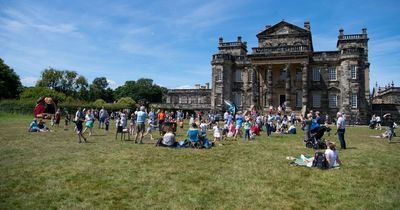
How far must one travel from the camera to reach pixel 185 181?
9344 millimetres

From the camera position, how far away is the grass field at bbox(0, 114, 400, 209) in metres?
7.65

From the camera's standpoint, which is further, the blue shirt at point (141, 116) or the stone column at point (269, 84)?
the stone column at point (269, 84)

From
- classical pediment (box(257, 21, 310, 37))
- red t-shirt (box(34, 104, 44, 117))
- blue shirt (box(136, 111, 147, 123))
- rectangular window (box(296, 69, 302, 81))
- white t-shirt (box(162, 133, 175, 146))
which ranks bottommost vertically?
white t-shirt (box(162, 133, 175, 146))

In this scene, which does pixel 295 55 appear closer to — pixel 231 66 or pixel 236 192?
pixel 231 66

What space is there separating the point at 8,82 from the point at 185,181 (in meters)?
70.3

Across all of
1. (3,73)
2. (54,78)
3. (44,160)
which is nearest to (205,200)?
(44,160)

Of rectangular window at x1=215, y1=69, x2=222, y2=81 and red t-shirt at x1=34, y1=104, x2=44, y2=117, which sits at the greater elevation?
rectangular window at x1=215, y1=69, x2=222, y2=81

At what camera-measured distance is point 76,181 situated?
9.09 m

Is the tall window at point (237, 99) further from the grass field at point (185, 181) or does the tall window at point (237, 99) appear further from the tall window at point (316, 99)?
the grass field at point (185, 181)

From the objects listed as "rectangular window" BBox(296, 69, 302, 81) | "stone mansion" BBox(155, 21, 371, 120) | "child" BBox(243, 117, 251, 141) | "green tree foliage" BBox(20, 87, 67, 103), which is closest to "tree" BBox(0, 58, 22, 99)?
"green tree foliage" BBox(20, 87, 67, 103)

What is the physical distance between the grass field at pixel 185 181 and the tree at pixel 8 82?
5947 cm

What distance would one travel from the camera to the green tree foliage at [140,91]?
4107 inches

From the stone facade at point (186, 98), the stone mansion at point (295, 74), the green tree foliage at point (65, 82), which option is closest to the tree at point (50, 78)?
the green tree foliage at point (65, 82)

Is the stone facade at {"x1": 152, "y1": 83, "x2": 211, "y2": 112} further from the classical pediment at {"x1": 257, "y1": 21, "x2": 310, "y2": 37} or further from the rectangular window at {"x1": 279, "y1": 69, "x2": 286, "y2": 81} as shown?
the classical pediment at {"x1": 257, "y1": 21, "x2": 310, "y2": 37}
